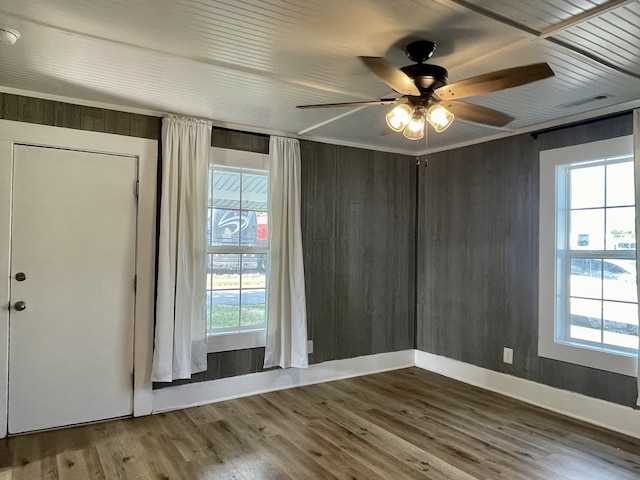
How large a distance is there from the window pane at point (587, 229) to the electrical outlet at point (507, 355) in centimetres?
110

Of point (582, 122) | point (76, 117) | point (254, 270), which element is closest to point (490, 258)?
point (582, 122)

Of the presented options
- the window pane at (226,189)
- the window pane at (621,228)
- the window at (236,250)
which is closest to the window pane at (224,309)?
the window at (236,250)

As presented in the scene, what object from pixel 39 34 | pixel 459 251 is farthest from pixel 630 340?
pixel 39 34

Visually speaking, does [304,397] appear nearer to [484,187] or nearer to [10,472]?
[10,472]

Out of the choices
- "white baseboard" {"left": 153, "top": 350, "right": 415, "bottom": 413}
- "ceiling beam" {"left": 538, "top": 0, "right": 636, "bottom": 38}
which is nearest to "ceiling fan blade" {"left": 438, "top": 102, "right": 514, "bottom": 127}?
"ceiling beam" {"left": 538, "top": 0, "right": 636, "bottom": 38}

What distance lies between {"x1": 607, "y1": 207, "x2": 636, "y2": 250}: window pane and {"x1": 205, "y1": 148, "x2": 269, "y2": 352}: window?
285cm

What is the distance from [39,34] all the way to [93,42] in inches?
9.8

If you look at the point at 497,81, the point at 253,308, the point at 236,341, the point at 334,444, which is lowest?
the point at 334,444

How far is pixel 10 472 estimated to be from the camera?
2629 mm

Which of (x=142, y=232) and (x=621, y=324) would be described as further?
(x=142, y=232)

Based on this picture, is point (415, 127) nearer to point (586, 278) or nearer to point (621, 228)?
point (621, 228)

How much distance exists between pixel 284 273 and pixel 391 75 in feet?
7.63

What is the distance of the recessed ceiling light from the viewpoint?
87.0 inches

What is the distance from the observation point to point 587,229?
11.9 feet
